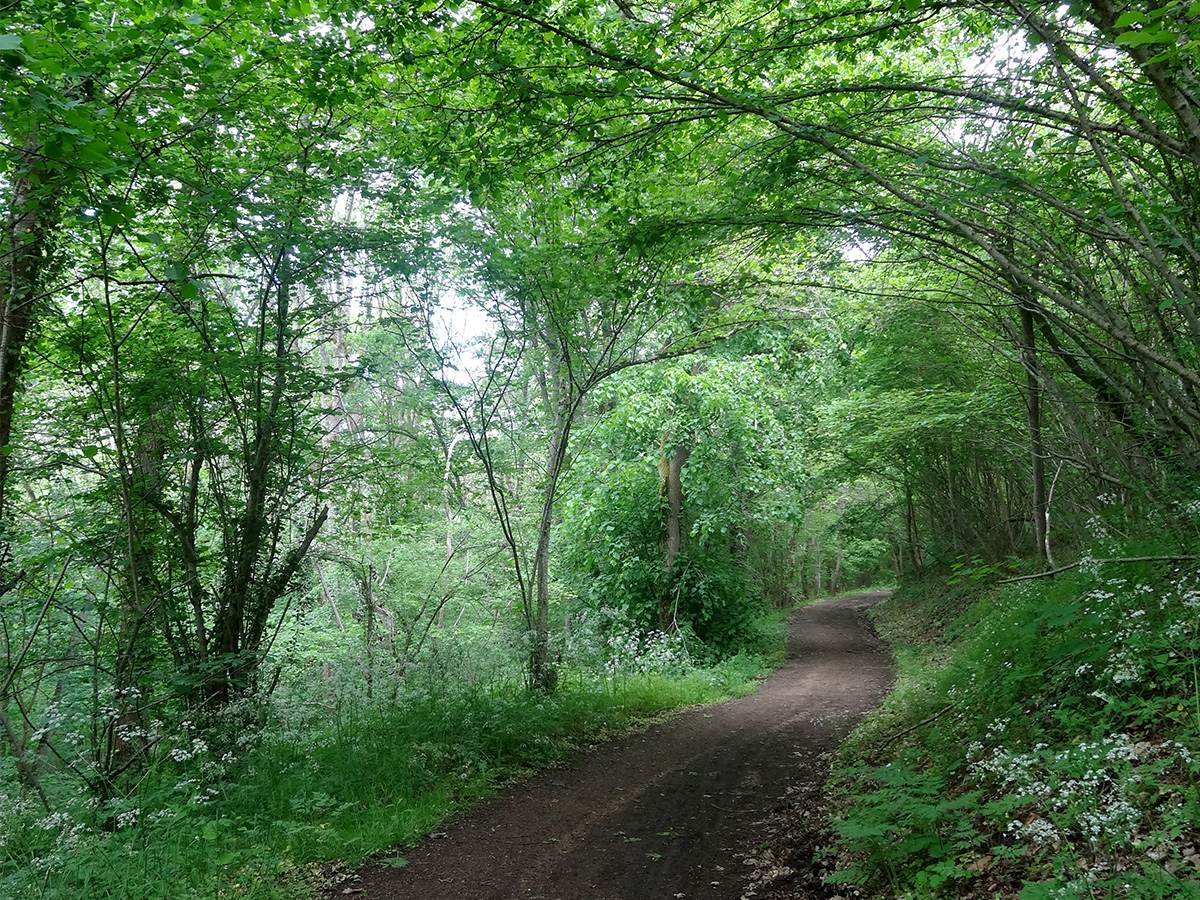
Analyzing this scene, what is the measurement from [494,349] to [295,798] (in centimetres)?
544

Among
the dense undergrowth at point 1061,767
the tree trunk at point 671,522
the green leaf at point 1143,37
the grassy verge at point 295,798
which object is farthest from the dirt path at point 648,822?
the tree trunk at point 671,522

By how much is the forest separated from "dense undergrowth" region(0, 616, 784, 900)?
4 cm

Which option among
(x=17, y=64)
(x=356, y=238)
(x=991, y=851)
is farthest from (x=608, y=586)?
(x=17, y=64)

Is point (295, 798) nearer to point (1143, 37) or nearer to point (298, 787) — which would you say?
point (298, 787)

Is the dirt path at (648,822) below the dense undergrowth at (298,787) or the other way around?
below

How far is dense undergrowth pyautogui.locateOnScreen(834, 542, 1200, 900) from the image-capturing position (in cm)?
297

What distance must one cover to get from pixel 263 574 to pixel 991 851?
22.7 ft

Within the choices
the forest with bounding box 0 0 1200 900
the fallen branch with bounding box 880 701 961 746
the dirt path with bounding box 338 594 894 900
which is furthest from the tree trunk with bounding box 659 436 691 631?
the fallen branch with bounding box 880 701 961 746

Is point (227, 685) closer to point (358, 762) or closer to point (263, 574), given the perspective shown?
point (263, 574)

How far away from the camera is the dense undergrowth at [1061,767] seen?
117 inches

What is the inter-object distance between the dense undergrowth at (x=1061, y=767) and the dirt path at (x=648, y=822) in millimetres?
760

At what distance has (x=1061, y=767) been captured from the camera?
3484 mm

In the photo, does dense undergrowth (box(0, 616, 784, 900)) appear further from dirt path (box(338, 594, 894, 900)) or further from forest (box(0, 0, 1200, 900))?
dirt path (box(338, 594, 894, 900))

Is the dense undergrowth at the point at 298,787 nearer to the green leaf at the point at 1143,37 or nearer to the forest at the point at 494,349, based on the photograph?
the forest at the point at 494,349
